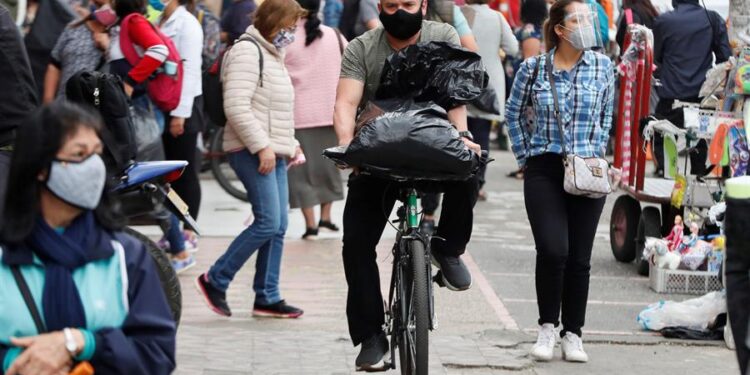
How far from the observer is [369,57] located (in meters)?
6.63

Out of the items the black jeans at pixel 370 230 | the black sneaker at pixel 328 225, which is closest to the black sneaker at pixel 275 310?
the black jeans at pixel 370 230

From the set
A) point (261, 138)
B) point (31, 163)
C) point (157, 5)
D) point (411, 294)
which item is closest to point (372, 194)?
point (411, 294)

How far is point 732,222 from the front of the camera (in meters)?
3.98

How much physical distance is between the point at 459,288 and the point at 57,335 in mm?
3496

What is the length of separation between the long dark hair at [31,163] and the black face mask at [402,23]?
3.05 m

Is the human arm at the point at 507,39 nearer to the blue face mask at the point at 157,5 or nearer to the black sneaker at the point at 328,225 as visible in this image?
the black sneaker at the point at 328,225

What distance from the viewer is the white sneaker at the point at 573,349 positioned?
761 cm

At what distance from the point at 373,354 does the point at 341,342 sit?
1.33m

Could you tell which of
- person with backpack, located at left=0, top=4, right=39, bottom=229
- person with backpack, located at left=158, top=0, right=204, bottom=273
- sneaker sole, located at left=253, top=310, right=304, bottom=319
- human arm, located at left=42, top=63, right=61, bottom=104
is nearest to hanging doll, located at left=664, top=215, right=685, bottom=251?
sneaker sole, located at left=253, top=310, right=304, bottom=319

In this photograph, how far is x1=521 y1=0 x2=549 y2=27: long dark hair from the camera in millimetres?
14695

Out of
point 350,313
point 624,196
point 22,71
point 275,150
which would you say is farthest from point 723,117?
point 22,71

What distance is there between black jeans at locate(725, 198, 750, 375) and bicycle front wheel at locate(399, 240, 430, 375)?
227 centimetres

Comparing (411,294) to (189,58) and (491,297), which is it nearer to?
(491,297)

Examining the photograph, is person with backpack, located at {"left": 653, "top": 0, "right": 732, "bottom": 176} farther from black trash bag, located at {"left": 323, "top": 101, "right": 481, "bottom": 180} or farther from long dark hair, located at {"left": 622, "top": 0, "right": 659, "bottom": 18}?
black trash bag, located at {"left": 323, "top": 101, "right": 481, "bottom": 180}
